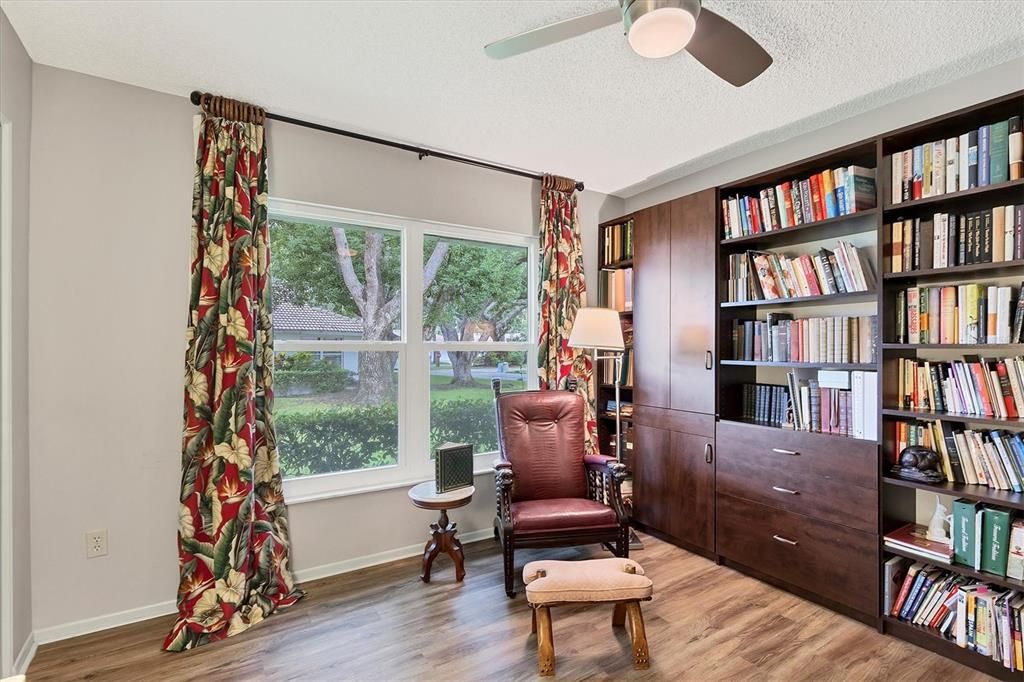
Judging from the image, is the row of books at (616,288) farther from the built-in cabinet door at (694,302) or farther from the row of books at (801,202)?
the row of books at (801,202)

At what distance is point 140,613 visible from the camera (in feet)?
8.07

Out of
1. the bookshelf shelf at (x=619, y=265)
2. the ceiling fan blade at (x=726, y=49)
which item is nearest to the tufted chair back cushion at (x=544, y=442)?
the bookshelf shelf at (x=619, y=265)

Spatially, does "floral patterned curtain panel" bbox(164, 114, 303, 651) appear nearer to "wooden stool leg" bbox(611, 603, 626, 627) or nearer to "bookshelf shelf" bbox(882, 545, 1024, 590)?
"wooden stool leg" bbox(611, 603, 626, 627)

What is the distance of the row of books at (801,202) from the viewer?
2543 millimetres

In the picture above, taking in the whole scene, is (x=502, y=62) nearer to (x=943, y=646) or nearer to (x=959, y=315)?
(x=959, y=315)

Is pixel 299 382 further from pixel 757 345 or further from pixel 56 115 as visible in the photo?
pixel 757 345

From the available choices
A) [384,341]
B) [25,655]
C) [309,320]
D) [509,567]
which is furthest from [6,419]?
[509,567]

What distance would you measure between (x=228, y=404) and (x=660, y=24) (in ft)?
8.00

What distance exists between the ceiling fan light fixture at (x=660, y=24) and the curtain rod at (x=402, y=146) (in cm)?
191

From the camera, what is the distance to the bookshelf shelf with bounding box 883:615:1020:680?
6.69ft

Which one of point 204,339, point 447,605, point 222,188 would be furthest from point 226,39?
point 447,605

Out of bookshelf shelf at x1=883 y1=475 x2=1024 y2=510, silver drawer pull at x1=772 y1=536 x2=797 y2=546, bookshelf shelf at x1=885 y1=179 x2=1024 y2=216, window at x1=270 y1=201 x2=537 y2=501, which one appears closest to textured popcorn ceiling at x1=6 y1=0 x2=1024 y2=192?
bookshelf shelf at x1=885 y1=179 x2=1024 y2=216

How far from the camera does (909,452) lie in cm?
232

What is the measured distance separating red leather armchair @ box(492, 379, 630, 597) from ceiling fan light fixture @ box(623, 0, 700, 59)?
2198 millimetres
